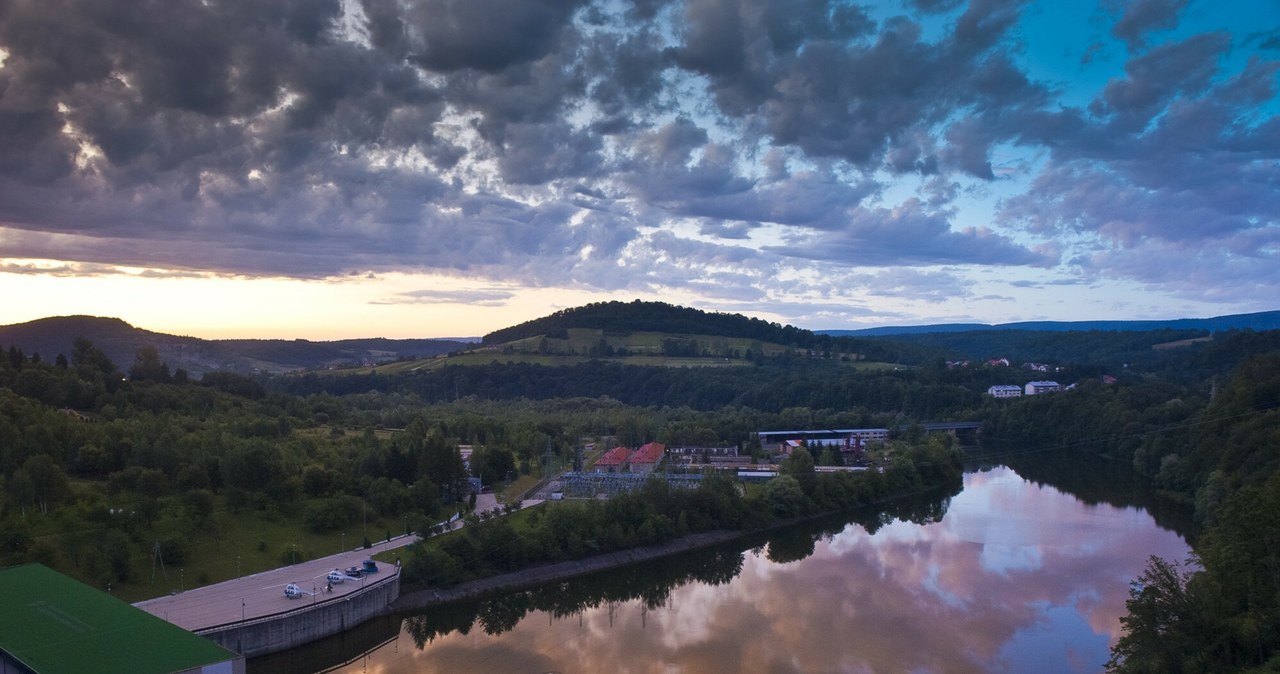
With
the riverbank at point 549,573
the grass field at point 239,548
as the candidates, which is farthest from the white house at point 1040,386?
the grass field at point 239,548

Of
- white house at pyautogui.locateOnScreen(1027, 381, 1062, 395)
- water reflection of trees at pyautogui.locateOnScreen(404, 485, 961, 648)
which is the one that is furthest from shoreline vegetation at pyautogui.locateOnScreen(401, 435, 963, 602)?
white house at pyautogui.locateOnScreen(1027, 381, 1062, 395)

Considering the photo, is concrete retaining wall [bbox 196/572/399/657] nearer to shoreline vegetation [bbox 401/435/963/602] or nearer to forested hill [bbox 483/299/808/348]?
shoreline vegetation [bbox 401/435/963/602]

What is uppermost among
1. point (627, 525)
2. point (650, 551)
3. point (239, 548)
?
point (239, 548)

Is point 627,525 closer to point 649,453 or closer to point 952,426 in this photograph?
point 649,453

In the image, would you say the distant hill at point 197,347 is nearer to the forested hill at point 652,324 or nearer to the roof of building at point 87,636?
the forested hill at point 652,324

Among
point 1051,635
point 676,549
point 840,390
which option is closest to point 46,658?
point 676,549

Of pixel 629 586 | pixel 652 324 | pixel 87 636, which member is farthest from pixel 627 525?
pixel 652 324
